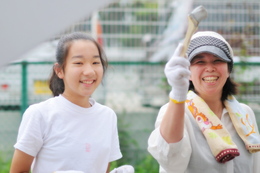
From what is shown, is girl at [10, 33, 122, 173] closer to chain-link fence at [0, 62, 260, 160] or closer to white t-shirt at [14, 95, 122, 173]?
white t-shirt at [14, 95, 122, 173]

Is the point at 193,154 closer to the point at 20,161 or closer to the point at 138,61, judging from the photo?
the point at 20,161

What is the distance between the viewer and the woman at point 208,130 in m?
1.76

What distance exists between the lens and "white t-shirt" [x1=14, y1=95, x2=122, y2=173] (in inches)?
71.9

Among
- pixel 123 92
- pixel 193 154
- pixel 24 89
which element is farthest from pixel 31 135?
pixel 123 92

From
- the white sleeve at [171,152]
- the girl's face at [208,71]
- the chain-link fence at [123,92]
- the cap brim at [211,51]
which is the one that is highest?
the cap brim at [211,51]

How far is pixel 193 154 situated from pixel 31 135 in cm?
72

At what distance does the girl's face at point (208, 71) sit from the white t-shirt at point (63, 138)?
1.66ft

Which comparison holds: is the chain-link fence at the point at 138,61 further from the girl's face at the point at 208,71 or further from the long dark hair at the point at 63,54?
the girl's face at the point at 208,71

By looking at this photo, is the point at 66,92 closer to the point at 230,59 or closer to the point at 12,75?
the point at 230,59

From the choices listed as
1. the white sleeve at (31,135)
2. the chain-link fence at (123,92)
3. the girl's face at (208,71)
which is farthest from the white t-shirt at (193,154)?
the chain-link fence at (123,92)

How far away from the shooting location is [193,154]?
1.87m

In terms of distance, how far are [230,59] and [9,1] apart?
1410mm

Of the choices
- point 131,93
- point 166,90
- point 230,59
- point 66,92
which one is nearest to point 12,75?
point 131,93

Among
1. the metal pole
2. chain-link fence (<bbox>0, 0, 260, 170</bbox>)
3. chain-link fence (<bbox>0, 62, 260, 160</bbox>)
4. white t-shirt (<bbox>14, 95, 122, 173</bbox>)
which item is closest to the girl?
white t-shirt (<bbox>14, 95, 122, 173</bbox>)
